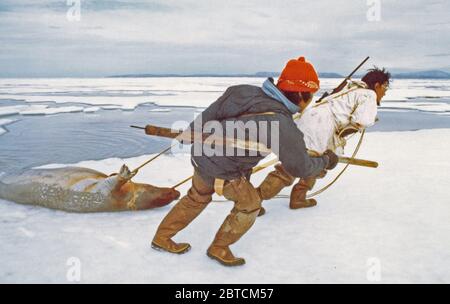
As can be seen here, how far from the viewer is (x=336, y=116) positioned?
3502mm

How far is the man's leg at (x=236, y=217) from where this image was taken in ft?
8.09

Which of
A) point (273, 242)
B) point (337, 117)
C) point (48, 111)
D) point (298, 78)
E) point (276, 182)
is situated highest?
point (298, 78)

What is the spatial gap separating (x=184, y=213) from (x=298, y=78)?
1.07 m

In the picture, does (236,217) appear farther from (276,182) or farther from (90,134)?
(90,134)

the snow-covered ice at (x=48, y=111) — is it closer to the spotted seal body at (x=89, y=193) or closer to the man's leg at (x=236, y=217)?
the spotted seal body at (x=89, y=193)

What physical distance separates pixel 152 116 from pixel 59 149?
4.59 m

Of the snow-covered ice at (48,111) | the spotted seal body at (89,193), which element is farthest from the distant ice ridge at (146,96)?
the spotted seal body at (89,193)

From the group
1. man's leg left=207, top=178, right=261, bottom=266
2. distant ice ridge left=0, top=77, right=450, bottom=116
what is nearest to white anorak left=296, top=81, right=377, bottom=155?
man's leg left=207, top=178, right=261, bottom=266

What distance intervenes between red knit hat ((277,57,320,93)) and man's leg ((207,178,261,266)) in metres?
0.59

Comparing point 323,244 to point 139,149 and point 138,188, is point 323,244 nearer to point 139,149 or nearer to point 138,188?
point 138,188

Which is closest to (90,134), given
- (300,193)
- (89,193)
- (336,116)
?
(89,193)

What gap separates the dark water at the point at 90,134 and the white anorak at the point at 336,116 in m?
3.31

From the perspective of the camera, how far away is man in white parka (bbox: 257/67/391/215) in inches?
135

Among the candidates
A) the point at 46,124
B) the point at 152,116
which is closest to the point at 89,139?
the point at 46,124
